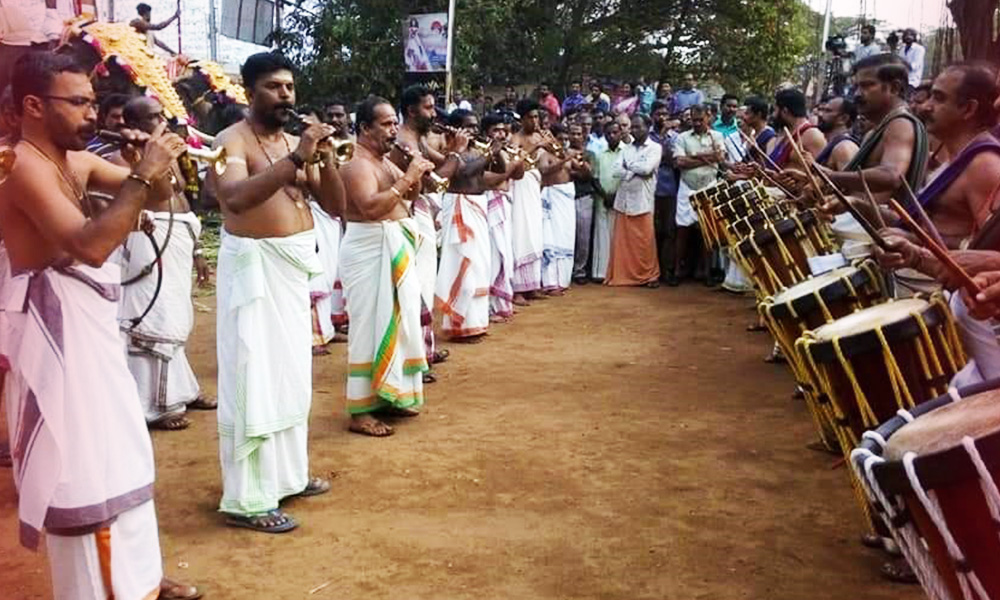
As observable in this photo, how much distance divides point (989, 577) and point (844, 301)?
7.28 ft

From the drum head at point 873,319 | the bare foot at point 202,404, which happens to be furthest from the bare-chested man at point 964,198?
the bare foot at point 202,404

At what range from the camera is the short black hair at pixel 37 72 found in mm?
3012

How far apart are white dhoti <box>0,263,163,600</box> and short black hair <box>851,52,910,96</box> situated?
13.6 ft

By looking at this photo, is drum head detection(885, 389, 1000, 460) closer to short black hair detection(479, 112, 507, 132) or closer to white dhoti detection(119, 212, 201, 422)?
white dhoti detection(119, 212, 201, 422)

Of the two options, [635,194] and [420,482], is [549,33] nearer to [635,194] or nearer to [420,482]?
[635,194]

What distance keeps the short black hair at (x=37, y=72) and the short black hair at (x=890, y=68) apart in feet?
13.6

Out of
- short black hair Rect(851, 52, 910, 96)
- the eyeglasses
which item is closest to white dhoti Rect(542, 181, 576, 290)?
short black hair Rect(851, 52, 910, 96)

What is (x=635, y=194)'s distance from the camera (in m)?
11.7

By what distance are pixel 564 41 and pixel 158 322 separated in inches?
626

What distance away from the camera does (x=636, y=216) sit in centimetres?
1182

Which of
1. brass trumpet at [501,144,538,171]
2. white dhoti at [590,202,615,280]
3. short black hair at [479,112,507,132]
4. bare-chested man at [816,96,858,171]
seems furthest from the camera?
white dhoti at [590,202,615,280]

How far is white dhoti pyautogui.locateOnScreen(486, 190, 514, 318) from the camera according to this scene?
927 centimetres

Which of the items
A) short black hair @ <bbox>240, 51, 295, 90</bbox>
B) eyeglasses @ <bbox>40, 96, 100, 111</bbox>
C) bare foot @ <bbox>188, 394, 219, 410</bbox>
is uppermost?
short black hair @ <bbox>240, 51, 295, 90</bbox>

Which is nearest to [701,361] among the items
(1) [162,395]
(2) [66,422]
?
(1) [162,395]
